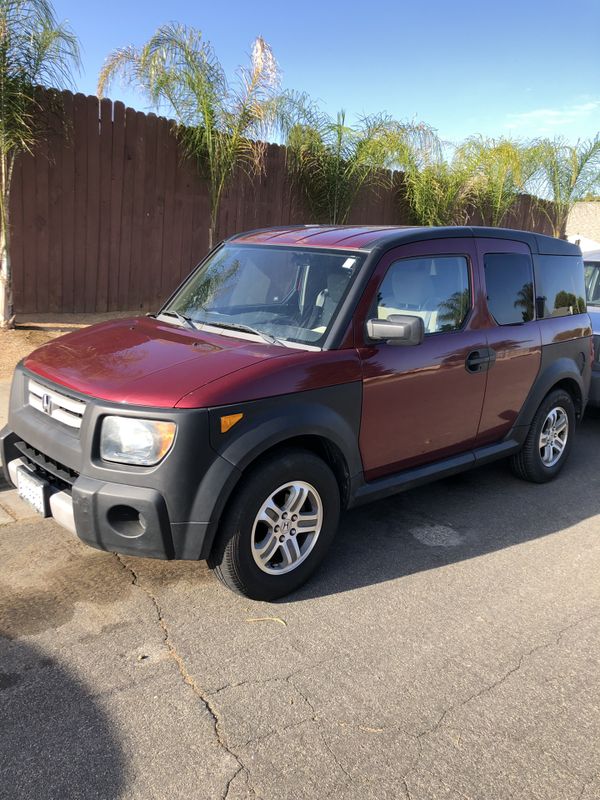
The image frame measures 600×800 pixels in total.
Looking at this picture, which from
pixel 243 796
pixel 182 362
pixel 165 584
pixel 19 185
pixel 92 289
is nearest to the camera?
pixel 243 796

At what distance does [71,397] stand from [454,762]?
2.30 m

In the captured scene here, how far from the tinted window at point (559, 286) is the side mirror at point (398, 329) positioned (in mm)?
1931

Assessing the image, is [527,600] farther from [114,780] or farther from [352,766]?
[114,780]

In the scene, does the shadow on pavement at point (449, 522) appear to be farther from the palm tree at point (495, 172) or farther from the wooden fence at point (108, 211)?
the palm tree at point (495, 172)

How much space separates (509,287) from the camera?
15.9 feet

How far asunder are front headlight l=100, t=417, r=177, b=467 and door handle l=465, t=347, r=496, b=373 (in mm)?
2188

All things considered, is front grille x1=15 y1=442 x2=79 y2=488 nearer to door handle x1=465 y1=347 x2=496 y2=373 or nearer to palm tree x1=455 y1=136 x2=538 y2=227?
door handle x1=465 y1=347 x2=496 y2=373

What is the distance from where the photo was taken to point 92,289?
960 centimetres

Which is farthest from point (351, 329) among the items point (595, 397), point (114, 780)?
point (595, 397)

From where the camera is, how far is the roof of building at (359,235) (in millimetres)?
3998

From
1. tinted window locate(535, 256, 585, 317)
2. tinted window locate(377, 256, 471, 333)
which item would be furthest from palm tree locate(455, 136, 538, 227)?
tinted window locate(377, 256, 471, 333)

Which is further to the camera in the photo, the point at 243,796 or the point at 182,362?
the point at 182,362

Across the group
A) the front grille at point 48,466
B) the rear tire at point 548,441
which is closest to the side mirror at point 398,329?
the front grille at point 48,466

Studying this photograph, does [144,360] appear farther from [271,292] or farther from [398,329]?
[398,329]
